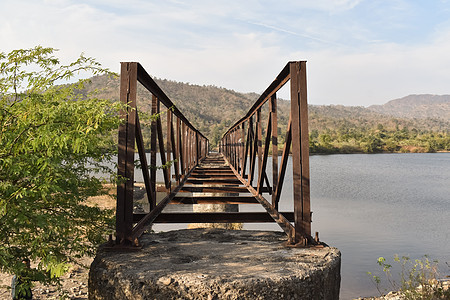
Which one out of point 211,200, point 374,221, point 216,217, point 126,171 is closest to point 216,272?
point 126,171

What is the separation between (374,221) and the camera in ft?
78.6

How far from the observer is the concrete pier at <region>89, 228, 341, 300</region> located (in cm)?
285

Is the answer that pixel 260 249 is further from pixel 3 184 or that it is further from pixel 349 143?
pixel 349 143

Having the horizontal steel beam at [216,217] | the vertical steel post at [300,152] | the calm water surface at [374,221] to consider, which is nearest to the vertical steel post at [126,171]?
the horizontal steel beam at [216,217]

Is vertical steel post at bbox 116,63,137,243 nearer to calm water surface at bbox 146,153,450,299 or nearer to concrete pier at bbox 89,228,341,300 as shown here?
concrete pier at bbox 89,228,341,300

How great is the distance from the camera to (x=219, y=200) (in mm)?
8789

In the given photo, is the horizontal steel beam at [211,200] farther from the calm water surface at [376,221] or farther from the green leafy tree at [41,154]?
the calm water surface at [376,221]

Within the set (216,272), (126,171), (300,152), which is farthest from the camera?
(300,152)

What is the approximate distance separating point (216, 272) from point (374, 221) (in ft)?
76.7

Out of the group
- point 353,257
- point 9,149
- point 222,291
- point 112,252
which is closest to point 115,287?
point 112,252

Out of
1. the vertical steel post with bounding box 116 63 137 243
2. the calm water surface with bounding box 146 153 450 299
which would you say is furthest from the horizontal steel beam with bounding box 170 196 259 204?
the calm water surface with bounding box 146 153 450 299

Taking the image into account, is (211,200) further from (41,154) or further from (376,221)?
(376,221)

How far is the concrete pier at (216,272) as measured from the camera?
2852mm

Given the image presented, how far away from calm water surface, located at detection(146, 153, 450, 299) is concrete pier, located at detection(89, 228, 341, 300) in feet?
34.9
